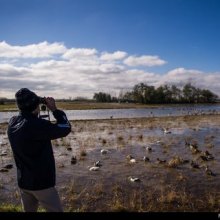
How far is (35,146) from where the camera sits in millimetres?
5984

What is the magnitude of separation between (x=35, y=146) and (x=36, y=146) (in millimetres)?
16

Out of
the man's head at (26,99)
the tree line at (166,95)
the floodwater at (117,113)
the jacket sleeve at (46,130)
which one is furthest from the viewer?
the tree line at (166,95)

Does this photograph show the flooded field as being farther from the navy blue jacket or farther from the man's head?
the man's head

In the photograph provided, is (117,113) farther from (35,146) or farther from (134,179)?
(35,146)

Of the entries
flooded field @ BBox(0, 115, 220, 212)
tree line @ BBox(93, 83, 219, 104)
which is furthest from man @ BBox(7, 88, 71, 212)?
tree line @ BBox(93, 83, 219, 104)

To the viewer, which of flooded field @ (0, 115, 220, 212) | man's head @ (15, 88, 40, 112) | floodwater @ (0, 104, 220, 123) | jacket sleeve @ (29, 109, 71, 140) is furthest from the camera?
floodwater @ (0, 104, 220, 123)

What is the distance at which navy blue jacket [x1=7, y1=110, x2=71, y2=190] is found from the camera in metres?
5.88

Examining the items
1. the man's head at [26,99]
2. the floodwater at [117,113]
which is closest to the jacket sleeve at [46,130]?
the man's head at [26,99]

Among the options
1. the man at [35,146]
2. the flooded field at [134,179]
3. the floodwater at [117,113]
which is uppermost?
the man at [35,146]

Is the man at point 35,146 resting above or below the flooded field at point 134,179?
above

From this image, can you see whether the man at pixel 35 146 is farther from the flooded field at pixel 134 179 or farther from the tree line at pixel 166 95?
the tree line at pixel 166 95

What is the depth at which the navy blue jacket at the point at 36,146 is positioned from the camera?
5879mm

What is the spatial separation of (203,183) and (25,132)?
999 cm
